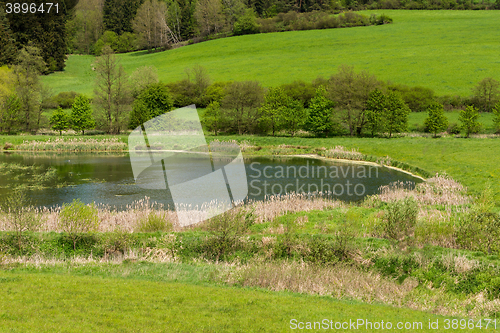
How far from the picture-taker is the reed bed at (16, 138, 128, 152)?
46581 mm

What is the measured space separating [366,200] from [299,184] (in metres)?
6.47

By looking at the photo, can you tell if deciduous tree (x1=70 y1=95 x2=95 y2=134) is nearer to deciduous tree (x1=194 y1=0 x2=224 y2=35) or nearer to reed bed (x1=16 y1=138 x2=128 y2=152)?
reed bed (x1=16 y1=138 x2=128 y2=152)

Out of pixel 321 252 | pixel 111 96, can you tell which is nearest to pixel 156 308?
pixel 321 252

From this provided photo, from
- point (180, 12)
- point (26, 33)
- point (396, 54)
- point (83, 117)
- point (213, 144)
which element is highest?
point (180, 12)

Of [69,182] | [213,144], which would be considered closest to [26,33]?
[213,144]

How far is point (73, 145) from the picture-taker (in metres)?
47.5

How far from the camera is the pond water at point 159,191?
78.7ft

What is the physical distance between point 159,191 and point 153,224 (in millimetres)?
9541

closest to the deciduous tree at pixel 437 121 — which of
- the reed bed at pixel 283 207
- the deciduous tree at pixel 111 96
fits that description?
the reed bed at pixel 283 207

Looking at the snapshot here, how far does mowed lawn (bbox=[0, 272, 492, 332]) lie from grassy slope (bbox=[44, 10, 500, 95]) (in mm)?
63716

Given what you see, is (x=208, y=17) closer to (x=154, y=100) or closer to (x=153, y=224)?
(x=154, y=100)

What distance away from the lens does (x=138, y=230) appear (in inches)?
650

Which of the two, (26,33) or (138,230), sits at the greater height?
(26,33)

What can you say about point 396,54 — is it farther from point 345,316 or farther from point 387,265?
point 345,316
